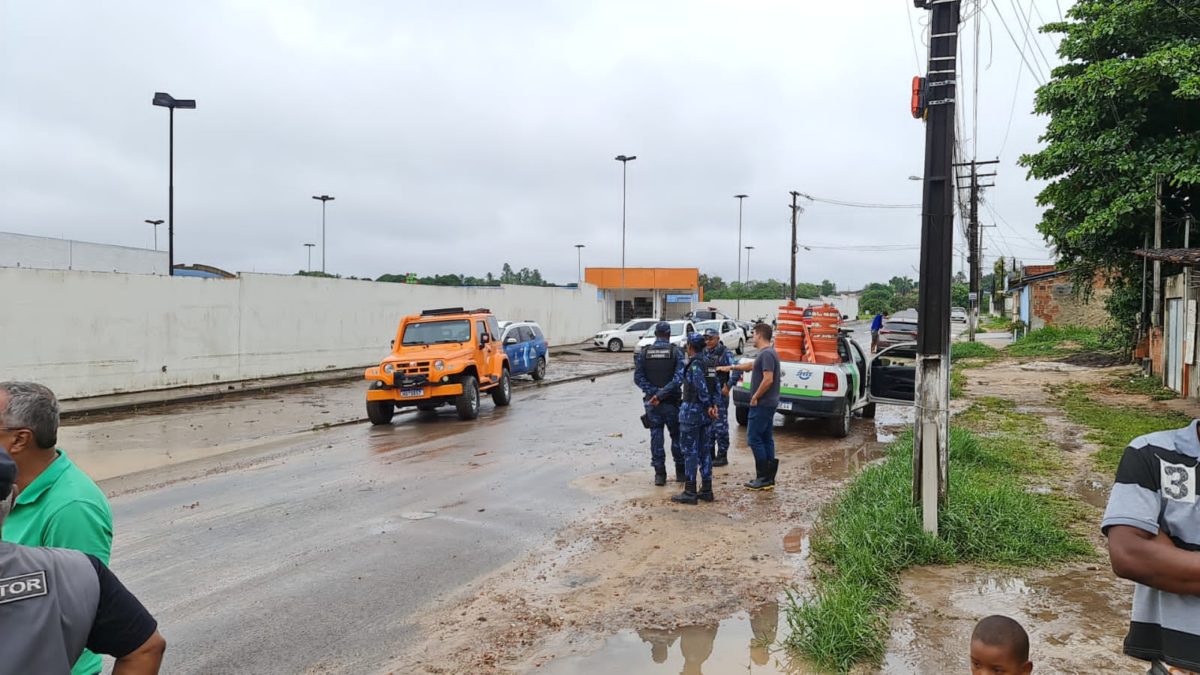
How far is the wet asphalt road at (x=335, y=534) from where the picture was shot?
4.91 m

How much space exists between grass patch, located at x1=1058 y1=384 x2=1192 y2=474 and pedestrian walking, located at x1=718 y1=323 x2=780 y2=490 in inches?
160

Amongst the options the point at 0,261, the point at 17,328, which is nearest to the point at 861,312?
the point at 0,261

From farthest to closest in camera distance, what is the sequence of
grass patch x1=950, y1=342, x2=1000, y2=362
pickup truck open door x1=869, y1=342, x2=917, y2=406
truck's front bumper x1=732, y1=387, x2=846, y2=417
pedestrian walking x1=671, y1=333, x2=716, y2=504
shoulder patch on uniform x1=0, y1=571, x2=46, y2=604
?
grass patch x1=950, y1=342, x2=1000, y2=362
truck's front bumper x1=732, y1=387, x2=846, y2=417
pedestrian walking x1=671, y1=333, x2=716, y2=504
pickup truck open door x1=869, y1=342, x2=917, y2=406
shoulder patch on uniform x1=0, y1=571, x2=46, y2=604

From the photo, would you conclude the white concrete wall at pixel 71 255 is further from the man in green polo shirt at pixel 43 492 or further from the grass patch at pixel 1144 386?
the man in green polo shirt at pixel 43 492

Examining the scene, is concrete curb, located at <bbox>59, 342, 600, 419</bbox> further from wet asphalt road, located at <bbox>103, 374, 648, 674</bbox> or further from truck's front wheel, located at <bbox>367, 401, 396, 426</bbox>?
wet asphalt road, located at <bbox>103, 374, 648, 674</bbox>

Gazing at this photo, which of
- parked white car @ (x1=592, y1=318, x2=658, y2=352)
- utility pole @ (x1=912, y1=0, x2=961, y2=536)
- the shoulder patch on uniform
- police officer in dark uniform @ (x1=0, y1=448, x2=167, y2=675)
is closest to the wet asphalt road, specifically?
police officer in dark uniform @ (x1=0, y1=448, x2=167, y2=675)

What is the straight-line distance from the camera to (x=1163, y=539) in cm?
230

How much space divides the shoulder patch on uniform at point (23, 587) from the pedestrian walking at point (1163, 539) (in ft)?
9.03

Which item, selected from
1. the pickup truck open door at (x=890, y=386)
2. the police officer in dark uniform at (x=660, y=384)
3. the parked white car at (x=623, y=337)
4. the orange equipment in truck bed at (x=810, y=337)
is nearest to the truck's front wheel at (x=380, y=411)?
the orange equipment in truck bed at (x=810, y=337)

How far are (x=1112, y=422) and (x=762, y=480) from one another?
7.65 meters

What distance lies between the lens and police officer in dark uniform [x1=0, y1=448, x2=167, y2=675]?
1.79m

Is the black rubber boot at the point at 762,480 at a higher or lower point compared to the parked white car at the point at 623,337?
lower

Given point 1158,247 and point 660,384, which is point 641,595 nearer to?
point 660,384

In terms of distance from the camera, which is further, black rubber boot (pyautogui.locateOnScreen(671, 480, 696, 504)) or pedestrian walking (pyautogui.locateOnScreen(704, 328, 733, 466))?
pedestrian walking (pyautogui.locateOnScreen(704, 328, 733, 466))
